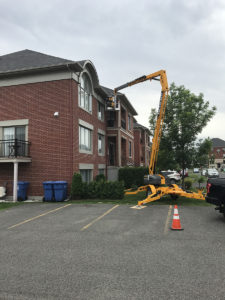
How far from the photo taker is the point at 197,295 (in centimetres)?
351

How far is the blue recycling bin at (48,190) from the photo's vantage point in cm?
1358

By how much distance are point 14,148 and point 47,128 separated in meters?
2.26

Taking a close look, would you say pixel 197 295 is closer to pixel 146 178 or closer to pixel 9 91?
pixel 146 178

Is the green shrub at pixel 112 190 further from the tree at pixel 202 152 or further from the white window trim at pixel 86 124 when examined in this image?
the tree at pixel 202 152

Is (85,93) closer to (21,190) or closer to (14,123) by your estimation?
(14,123)

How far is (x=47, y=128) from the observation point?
48.7 ft

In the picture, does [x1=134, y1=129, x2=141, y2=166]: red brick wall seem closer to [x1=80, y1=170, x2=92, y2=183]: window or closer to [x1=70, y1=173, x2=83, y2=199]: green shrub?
[x1=80, y1=170, x2=92, y2=183]: window

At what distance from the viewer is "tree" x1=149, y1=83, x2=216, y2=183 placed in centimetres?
1589

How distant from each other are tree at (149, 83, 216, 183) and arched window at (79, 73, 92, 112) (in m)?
5.67

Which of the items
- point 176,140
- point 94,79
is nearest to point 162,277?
point 176,140

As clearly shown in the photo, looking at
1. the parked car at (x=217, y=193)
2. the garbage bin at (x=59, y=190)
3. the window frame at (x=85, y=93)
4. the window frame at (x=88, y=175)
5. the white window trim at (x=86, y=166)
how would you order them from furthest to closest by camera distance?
the window frame at (x=88, y=175), the window frame at (x=85, y=93), the white window trim at (x=86, y=166), the garbage bin at (x=59, y=190), the parked car at (x=217, y=193)

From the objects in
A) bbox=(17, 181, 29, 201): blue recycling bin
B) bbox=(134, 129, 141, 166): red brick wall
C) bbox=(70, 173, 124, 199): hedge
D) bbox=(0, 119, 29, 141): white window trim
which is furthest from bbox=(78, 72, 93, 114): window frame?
bbox=(134, 129, 141, 166): red brick wall

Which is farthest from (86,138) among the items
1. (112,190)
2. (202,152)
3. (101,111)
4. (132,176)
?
(202,152)

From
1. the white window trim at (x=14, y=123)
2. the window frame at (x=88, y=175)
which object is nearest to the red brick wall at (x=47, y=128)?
the white window trim at (x=14, y=123)
